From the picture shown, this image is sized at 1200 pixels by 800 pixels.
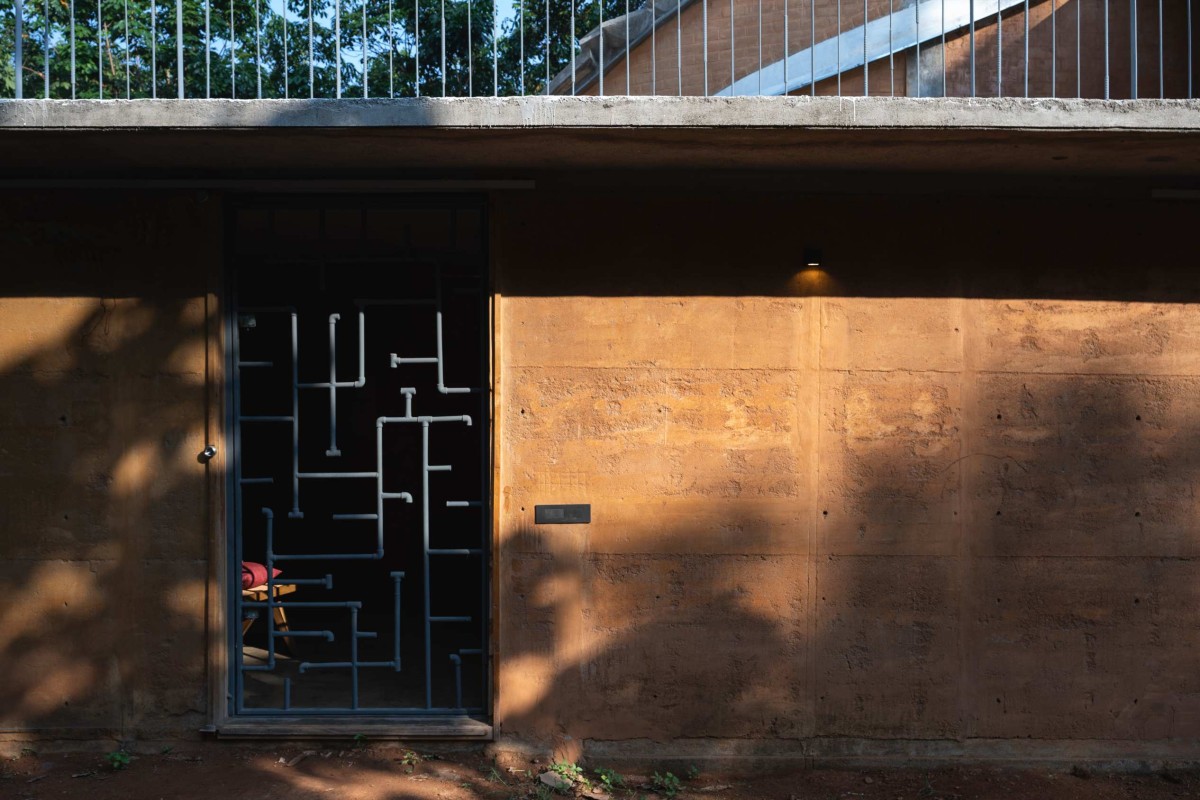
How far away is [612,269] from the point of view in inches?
192

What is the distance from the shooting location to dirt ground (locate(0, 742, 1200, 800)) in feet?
A: 15.0

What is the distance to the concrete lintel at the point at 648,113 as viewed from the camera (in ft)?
13.3

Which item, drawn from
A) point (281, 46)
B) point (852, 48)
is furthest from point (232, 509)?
point (281, 46)

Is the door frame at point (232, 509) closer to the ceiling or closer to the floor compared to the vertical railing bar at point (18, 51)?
closer to the floor

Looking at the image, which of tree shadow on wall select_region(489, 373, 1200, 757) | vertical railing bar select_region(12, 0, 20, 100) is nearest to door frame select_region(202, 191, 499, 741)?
tree shadow on wall select_region(489, 373, 1200, 757)

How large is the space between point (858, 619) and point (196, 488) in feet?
11.4

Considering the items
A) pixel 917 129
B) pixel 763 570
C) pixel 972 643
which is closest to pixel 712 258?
pixel 917 129

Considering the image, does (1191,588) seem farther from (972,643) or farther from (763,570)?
(763,570)

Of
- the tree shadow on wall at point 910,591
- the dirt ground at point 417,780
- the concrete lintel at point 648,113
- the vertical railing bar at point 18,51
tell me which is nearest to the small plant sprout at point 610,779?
the dirt ground at point 417,780

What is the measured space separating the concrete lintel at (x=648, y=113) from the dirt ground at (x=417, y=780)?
10.1 ft

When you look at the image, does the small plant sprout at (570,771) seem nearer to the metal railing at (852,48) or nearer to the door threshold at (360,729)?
the door threshold at (360,729)

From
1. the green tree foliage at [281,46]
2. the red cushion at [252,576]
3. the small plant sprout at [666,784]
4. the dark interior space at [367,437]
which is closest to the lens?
the small plant sprout at [666,784]

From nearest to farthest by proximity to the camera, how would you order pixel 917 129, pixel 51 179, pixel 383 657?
pixel 917 129 → pixel 51 179 → pixel 383 657

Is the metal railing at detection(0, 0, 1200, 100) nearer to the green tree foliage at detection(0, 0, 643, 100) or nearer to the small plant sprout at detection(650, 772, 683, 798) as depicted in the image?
the small plant sprout at detection(650, 772, 683, 798)
